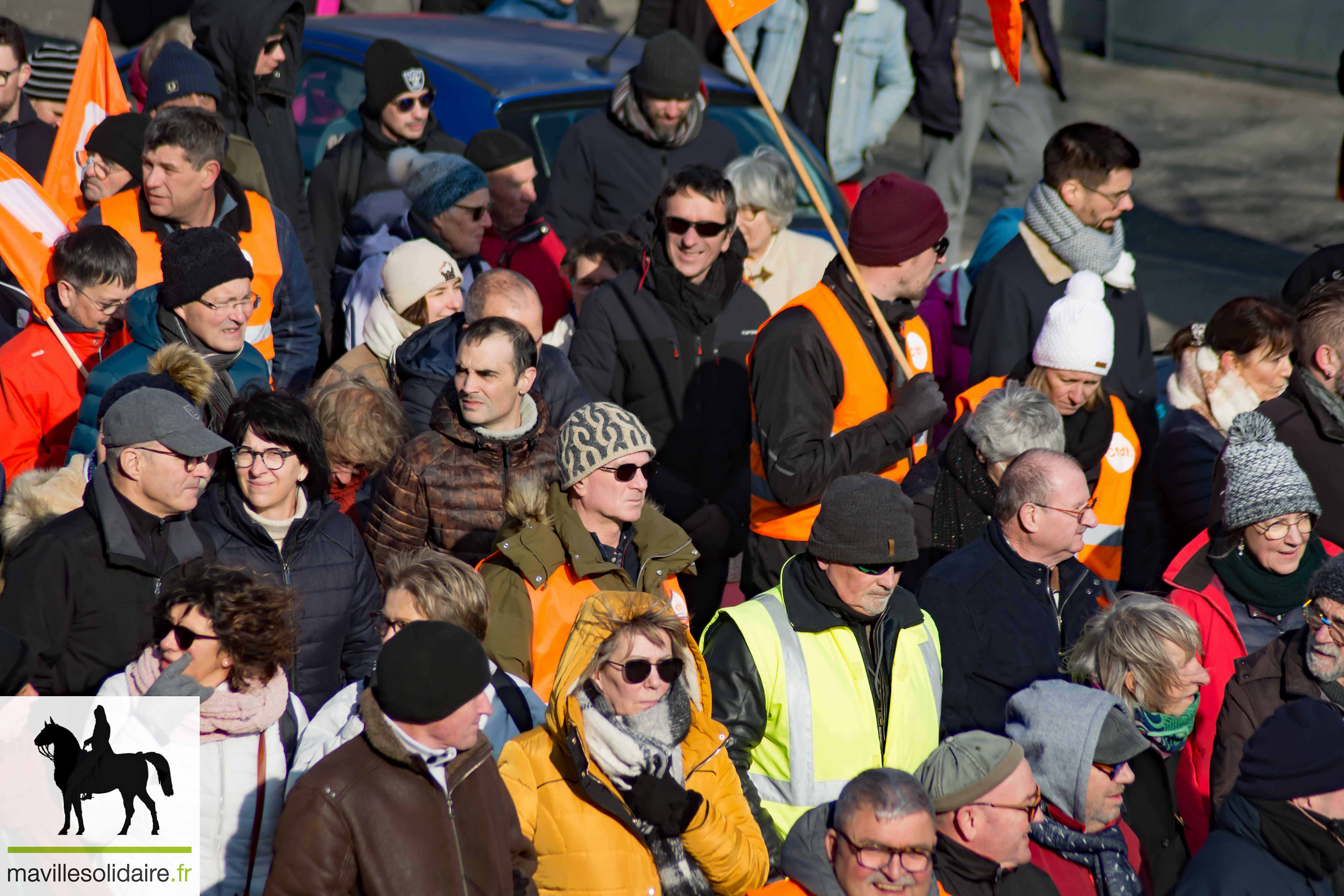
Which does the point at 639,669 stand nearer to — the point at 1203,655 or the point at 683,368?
the point at 1203,655

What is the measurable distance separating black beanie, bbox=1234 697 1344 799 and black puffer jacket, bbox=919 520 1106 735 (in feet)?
2.50

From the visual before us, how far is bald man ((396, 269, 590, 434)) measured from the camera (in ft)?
17.5

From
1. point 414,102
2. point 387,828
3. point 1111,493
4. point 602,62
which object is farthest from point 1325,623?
point 602,62

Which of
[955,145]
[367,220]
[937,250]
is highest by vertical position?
[937,250]

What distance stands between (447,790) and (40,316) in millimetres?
3079

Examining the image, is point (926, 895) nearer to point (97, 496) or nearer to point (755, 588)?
point (755, 588)

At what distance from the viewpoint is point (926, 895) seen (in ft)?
11.3

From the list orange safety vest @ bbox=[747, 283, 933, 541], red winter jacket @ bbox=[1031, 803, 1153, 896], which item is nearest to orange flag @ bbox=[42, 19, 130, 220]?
orange safety vest @ bbox=[747, 283, 933, 541]

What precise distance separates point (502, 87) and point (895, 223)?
3523mm

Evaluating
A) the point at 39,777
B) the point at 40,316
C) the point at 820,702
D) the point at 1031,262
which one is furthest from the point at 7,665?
the point at 1031,262

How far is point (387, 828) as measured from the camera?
10.4 ft

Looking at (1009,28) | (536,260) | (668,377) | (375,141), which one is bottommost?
(536,260)

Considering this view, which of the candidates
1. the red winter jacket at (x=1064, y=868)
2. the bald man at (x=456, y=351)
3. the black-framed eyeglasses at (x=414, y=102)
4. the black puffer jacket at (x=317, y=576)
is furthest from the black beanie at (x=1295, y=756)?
the black-framed eyeglasses at (x=414, y=102)

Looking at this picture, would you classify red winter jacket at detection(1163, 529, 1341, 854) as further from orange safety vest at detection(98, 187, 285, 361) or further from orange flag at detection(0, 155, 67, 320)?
Answer: orange flag at detection(0, 155, 67, 320)
